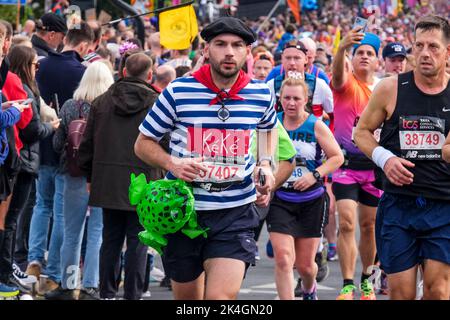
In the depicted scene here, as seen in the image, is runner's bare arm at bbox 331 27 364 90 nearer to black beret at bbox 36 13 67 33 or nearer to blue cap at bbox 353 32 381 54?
blue cap at bbox 353 32 381 54

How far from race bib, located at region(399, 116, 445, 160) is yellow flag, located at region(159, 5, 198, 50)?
7526mm

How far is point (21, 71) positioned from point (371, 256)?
12.1 ft

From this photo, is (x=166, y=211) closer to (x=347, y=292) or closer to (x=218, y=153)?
(x=218, y=153)

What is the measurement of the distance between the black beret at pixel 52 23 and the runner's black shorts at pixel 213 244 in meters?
5.99

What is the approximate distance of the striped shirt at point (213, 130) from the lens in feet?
23.5

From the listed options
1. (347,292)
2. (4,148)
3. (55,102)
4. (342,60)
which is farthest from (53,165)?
(347,292)

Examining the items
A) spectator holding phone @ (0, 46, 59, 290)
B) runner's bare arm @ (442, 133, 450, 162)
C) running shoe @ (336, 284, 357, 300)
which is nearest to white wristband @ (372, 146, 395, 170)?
runner's bare arm @ (442, 133, 450, 162)

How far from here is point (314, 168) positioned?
1027cm

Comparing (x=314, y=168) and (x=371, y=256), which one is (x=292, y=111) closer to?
(x=314, y=168)

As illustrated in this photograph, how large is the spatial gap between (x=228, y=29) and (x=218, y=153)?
0.74 m

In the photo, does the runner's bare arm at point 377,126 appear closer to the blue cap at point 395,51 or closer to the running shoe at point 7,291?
the running shoe at point 7,291

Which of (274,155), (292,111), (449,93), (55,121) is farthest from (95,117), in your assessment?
(449,93)

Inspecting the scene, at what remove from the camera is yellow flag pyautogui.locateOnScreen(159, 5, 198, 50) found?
14.9 metres

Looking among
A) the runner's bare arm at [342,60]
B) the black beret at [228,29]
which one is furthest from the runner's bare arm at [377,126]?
the runner's bare arm at [342,60]
